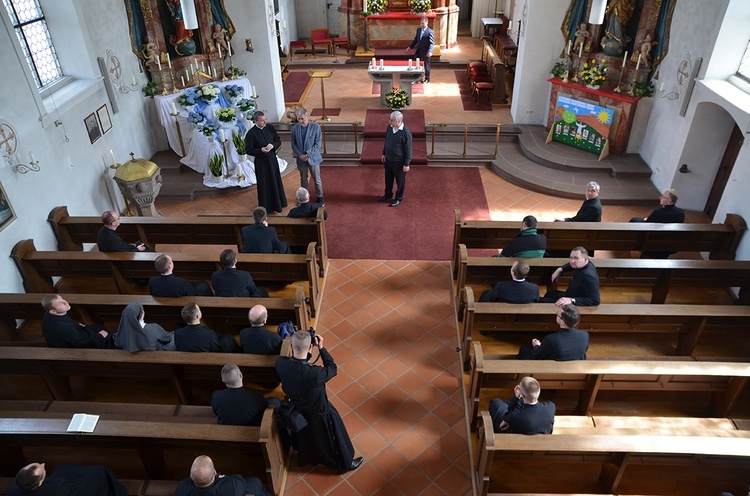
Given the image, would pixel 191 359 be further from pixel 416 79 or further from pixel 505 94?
pixel 505 94

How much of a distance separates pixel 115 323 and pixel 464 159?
7.13m

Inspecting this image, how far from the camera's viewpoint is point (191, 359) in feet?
15.9

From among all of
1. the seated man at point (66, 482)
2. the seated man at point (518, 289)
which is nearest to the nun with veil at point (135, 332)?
the seated man at point (66, 482)

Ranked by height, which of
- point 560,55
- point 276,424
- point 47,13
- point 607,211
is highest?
point 47,13

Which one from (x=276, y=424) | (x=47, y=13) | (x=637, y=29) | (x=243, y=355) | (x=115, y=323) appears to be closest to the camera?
(x=276, y=424)

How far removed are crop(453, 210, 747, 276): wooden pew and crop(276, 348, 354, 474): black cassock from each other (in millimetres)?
3165

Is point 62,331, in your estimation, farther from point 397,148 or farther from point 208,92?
point 208,92

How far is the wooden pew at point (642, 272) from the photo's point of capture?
241 inches

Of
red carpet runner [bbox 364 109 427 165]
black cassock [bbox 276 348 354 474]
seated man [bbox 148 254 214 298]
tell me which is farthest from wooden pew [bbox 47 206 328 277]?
red carpet runner [bbox 364 109 427 165]

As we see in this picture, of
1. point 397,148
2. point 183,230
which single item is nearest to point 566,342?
point 397,148

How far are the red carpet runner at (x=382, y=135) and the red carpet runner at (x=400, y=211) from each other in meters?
0.24

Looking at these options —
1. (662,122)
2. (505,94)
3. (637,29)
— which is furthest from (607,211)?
Answer: (505,94)

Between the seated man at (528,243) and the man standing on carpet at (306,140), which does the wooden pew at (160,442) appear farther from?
the man standing on carpet at (306,140)

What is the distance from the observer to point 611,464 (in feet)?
14.2
